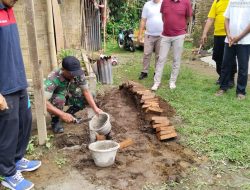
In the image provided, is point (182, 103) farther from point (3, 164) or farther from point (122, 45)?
point (122, 45)

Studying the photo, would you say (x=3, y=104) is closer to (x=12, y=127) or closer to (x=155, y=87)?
(x=12, y=127)

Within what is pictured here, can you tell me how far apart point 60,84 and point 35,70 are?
1.95 feet

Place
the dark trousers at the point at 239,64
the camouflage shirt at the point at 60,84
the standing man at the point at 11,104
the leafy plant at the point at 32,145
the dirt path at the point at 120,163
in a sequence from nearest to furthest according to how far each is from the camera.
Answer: the standing man at the point at 11,104
the dirt path at the point at 120,163
the leafy plant at the point at 32,145
the camouflage shirt at the point at 60,84
the dark trousers at the point at 239,64

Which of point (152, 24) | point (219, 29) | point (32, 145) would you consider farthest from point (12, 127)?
point (152, 24)

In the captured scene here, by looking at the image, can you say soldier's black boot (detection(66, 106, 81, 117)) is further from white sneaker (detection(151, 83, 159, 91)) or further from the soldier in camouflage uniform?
white sneaker (detection(151, 83, 159, 91))

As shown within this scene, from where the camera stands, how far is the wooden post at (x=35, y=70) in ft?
11.8

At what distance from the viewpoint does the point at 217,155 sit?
3.89m

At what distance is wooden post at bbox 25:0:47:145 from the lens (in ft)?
11.8

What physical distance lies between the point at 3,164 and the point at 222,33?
4.80m

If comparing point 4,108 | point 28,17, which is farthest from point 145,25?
point 4,108

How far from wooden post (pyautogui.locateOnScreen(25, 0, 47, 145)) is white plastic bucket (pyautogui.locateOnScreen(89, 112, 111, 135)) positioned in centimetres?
60

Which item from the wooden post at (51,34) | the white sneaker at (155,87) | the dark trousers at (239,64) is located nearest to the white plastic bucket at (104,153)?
the wooden post at (51,34)

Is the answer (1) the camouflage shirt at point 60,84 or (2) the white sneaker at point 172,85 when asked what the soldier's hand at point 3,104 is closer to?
(1) the camouflage shirt at point 60,84

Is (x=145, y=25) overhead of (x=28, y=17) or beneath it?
beneath
